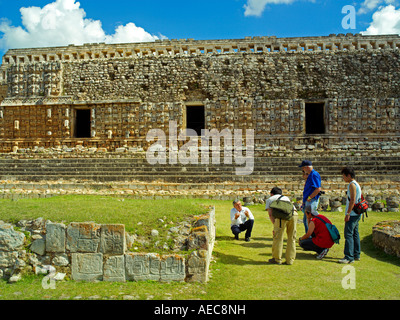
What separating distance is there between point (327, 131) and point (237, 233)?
14.5m

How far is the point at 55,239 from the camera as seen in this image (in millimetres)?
4766

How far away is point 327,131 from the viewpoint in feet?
64.3

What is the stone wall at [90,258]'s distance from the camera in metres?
4.64

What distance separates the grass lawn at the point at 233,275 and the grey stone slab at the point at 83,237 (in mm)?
455

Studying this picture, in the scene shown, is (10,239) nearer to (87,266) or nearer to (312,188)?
(87,266)

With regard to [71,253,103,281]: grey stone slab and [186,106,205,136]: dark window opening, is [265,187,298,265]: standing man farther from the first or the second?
[186,106,205,136]: dark window opening

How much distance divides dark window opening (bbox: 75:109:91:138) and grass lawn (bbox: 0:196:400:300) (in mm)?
16788

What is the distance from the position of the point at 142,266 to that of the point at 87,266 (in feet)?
2.50

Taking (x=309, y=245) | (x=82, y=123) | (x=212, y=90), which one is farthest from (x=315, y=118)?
(x=309, y=245)

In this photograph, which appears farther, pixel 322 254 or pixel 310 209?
pixel 310 209
